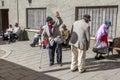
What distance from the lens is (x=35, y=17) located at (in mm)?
12367

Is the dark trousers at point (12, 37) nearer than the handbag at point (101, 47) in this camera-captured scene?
No

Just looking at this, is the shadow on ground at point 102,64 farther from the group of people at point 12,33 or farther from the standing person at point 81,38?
the group of people at point 12,33

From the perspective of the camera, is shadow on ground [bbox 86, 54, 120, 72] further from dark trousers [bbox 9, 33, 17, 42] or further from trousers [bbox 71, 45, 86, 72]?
dark trousers [bbox 9, 33, 17, 42]

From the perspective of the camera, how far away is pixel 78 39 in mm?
5961

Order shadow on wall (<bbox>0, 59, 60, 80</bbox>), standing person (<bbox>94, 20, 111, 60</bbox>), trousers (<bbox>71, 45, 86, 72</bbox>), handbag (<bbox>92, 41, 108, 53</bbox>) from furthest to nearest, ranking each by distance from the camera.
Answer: handbag (<bbox>92, 41, 108, 53</bbox>) < standing person (<bbox>94, 20, 111, 60</bbox>) < trousers (<bbox>71, 45, 86, 72</bbox>) < shadow on wall (<bbox>0, 59, 60, 80</bbox>)

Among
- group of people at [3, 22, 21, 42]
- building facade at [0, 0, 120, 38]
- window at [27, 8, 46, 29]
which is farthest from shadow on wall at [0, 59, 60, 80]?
window at [27, 8, 46, 29]

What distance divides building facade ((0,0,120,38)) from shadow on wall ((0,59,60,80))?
13.2 ft

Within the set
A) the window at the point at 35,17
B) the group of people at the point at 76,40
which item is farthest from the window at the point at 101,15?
the window at the point at 35,17

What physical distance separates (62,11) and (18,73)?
5.09 metres

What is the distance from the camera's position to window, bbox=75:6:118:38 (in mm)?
8602

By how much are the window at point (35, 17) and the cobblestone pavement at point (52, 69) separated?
4090mm

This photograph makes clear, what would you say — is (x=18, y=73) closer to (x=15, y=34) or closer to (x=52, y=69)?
(x=52, y=69)

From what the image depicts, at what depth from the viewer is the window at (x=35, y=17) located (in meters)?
11.9

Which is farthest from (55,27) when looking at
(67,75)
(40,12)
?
(40,12)
